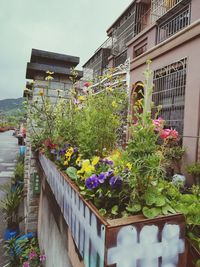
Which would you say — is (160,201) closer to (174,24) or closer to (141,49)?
(174,24)

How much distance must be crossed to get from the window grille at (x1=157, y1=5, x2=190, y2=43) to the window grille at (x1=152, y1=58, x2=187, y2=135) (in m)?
2.47

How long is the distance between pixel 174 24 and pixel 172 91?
3.68m

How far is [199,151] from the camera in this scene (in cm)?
493

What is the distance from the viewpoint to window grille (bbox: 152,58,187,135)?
18.6 ft

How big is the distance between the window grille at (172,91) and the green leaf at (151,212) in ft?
16.3

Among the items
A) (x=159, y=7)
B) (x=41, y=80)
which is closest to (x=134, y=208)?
(x=41, y=80)

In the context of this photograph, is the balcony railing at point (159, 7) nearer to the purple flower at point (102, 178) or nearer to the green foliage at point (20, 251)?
the green foliage at point (20, 251)

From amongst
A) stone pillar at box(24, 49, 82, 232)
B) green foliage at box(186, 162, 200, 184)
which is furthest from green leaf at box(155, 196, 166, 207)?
green foliage at box(186, 162, 200, 184)

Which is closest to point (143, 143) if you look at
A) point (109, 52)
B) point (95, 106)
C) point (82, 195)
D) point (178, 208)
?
point (178, 208)

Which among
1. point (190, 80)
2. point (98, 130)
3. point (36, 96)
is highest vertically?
point (190, 80)

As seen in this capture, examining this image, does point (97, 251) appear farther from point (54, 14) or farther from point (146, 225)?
point (54, 14)

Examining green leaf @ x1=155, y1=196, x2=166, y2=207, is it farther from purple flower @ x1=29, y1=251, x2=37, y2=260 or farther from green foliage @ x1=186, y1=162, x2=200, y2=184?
green foliage @ x1=186, y1=162, x2=200, y2=184

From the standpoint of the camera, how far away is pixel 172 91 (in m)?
5.93

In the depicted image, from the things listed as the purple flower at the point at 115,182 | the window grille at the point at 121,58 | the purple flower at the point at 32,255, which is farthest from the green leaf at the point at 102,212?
the window grille at the point at 121,58
